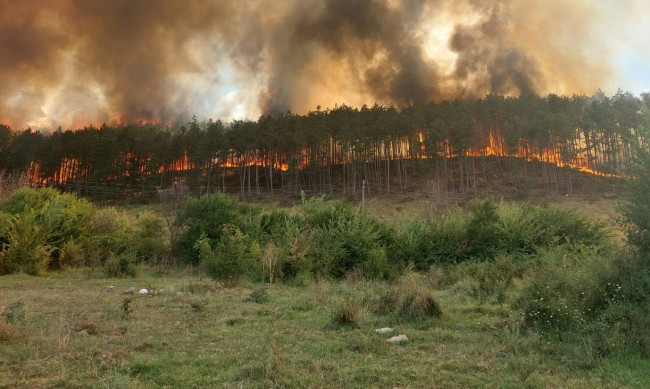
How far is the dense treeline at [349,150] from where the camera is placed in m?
67.7

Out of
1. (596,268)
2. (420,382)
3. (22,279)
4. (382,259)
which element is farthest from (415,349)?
(22,279)

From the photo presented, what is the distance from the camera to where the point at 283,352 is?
8.17 metres

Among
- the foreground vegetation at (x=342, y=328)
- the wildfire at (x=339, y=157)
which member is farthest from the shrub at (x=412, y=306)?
the wildfire at (x=339, y=157)

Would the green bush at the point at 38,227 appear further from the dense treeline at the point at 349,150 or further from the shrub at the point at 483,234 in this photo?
the dense treeline at the point at 349,150

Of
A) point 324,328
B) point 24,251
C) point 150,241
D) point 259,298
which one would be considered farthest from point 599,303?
point 150,241

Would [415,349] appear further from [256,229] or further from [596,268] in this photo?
[256,229]

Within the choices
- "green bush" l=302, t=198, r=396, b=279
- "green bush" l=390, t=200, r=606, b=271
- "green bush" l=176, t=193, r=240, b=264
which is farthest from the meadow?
"green bush" l=176, t=193, r=240, b=264

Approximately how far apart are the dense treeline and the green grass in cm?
5514

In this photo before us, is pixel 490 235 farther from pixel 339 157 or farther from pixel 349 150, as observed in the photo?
pixel 339 157

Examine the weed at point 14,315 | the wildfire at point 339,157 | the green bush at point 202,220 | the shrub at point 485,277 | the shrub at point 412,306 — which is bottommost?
the shrub at point 485,277

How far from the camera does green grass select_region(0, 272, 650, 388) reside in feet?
21.6

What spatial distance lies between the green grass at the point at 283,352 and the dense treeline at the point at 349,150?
55.1 m

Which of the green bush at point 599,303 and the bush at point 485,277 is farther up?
the green bush at point 599,303

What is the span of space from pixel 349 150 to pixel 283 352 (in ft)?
208
